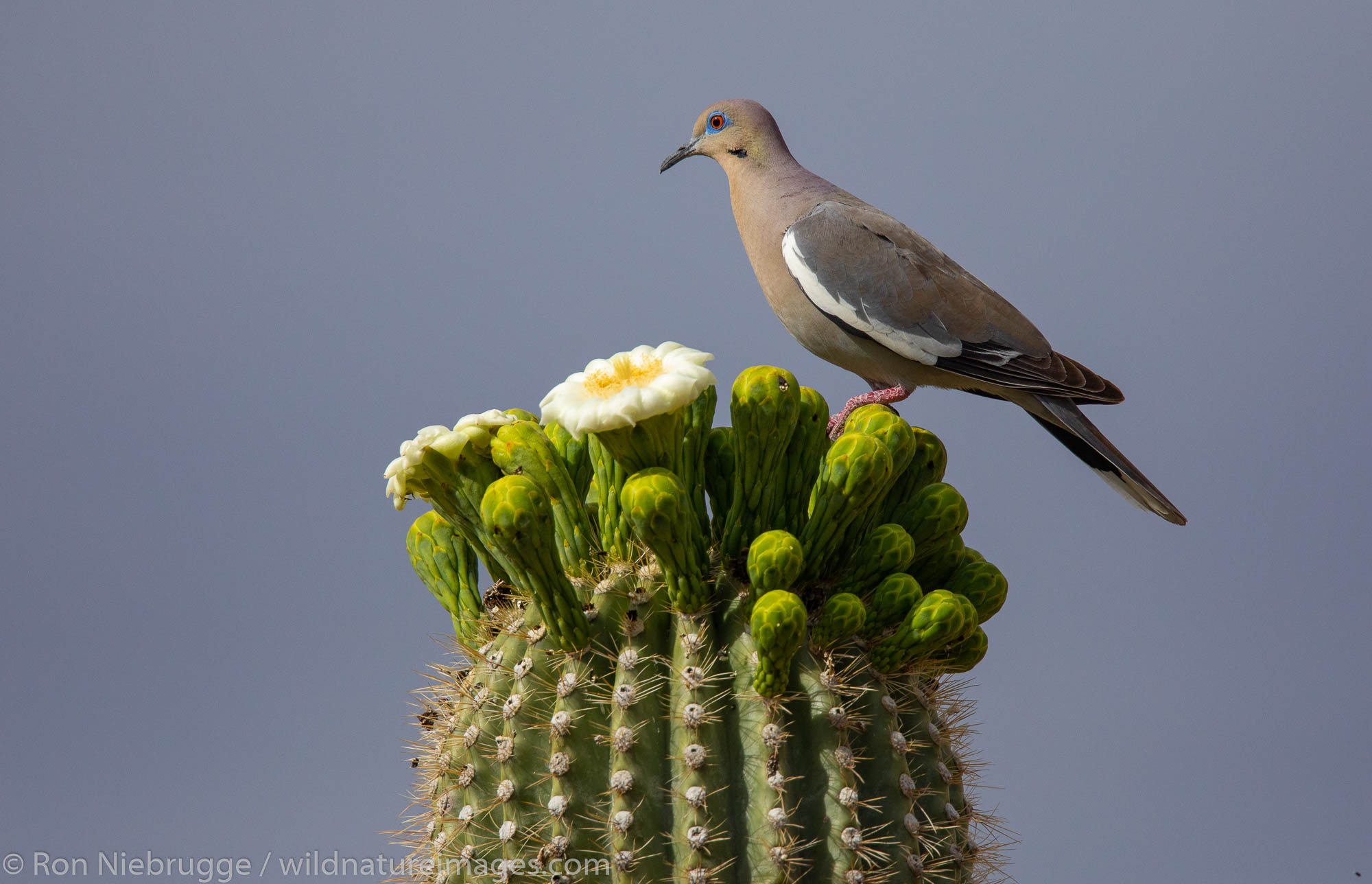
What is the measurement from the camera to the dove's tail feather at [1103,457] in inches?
67.3

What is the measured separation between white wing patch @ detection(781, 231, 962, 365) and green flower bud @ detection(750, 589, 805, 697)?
77 centimetres

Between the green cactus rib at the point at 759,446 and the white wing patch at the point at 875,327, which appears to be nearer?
the green cactus rib at the point at 759,446

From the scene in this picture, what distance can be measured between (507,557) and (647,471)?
0.19 m

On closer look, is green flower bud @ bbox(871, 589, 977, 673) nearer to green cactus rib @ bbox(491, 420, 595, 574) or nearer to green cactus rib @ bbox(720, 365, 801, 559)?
green cactus rib @ bbox(720, 365, 801, 559)

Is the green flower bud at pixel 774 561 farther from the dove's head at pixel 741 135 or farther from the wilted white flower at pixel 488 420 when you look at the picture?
the dove's head at pixel 741 135

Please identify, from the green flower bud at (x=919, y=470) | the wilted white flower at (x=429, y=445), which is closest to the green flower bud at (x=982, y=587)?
the green flower bud at (x=919, y=470)

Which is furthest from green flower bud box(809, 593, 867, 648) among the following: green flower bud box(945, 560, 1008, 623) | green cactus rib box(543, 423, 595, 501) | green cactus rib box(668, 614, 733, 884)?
green cactus rib box(543, 423, 595, 501)

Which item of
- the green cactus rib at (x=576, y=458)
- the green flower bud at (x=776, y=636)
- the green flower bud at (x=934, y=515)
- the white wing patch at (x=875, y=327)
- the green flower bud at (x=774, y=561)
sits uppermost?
the white wing patch at (x=875, y=327)

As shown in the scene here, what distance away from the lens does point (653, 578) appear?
1.22 m

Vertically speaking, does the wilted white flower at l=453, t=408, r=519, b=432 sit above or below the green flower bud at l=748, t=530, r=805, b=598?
above

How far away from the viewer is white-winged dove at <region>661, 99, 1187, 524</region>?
5.86ft

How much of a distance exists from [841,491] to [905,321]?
675 millimetres

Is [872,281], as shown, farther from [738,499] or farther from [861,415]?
[738,499]

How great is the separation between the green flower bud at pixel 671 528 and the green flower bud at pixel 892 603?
0.20m
